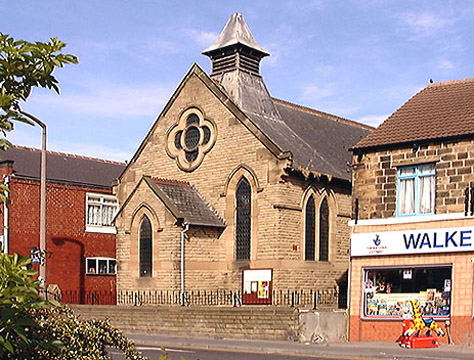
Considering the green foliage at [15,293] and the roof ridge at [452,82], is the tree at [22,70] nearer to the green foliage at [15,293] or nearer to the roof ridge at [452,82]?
the green foliage at [15,293]

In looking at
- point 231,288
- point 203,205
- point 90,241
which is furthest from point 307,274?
point 90,241

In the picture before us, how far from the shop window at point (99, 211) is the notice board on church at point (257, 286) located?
11.7 m

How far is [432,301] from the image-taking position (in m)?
20.8

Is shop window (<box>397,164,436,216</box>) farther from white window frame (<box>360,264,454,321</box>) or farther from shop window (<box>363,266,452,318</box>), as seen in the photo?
shop window (<box>363,266,452,318</box>)

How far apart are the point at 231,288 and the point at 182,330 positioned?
5.65 m

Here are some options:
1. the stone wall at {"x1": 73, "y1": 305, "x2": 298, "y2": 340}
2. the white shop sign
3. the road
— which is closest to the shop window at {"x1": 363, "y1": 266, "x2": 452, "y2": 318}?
the white shop sign

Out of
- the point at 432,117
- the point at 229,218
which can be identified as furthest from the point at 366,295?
the point at 229,218

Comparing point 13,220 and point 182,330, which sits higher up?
point 13,220

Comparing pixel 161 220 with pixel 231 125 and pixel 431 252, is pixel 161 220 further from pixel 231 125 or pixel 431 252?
pixel 431 252

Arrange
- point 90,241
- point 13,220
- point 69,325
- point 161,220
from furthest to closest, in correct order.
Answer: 1. point 90,241
2. point 13,220
3. point 161,220
4. point 69,325

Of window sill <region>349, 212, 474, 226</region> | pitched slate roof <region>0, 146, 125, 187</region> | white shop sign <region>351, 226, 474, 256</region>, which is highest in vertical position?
pitched slate roof <region>0, 146, 125, 187</region>

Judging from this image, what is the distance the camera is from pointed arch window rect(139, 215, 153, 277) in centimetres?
3044

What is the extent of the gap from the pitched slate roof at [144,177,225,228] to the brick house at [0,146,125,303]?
302 inches

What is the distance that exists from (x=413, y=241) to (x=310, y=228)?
9.40m
